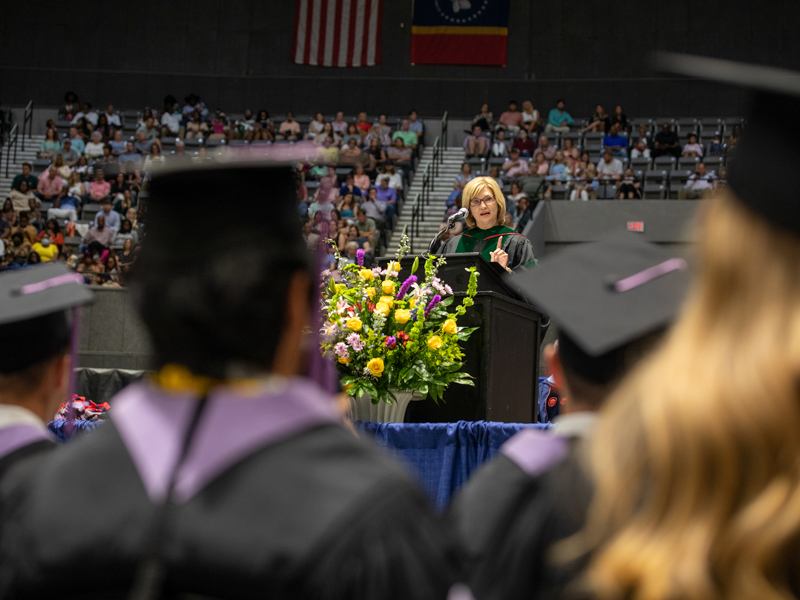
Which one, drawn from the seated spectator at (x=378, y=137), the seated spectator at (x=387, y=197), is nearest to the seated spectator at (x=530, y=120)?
the seated spectator at (x=378, y=137)

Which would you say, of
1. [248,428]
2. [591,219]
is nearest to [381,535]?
[248,428]

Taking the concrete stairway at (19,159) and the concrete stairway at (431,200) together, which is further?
the concrete stairway at (19,159)

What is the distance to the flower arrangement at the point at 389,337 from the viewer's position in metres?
3.77

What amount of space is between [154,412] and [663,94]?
21.0m

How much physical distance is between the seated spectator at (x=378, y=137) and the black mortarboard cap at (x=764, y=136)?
17.1m

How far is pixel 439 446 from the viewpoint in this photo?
379 cm

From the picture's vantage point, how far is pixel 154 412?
3.57 ft

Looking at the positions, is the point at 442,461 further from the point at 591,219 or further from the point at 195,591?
the point at 591,219

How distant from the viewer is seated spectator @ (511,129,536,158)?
1731 cm

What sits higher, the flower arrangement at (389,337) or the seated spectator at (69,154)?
the seated spectator at (69,154)

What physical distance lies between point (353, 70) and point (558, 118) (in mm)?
5486

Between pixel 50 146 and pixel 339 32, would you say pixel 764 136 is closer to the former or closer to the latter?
pixel 50 146

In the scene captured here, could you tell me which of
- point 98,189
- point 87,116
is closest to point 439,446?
point 98,189

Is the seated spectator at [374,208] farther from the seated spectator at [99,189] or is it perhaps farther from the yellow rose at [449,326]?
the yellow rose at [449,326]
